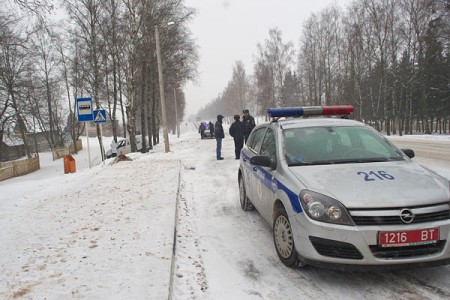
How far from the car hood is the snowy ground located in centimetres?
89

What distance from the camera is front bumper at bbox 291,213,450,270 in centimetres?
317

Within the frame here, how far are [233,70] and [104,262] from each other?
240 feet

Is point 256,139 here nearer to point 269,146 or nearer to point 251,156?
point 251,156

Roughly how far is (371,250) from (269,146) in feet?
7.36

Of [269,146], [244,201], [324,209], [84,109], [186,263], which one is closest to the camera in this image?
[324,209]

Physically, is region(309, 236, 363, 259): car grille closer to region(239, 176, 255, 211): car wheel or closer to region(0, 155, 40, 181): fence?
region(239, 176, 255, 211): car wheel

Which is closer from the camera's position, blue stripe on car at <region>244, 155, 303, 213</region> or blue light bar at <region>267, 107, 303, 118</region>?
blue stripe on car at <region>244, 155, 303, 213</region>

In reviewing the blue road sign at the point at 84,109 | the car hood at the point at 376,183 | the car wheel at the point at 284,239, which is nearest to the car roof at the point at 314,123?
the car hood at the point at 376,183

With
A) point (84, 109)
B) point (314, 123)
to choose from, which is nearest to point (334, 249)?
point (314, 123)

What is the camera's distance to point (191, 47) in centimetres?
3066

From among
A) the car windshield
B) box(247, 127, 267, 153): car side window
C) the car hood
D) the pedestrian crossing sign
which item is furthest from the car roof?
the pedestrian crossing sign

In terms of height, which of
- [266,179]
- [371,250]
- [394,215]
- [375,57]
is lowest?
[371,250]

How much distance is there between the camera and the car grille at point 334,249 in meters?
3.23

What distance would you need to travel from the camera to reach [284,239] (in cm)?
392
